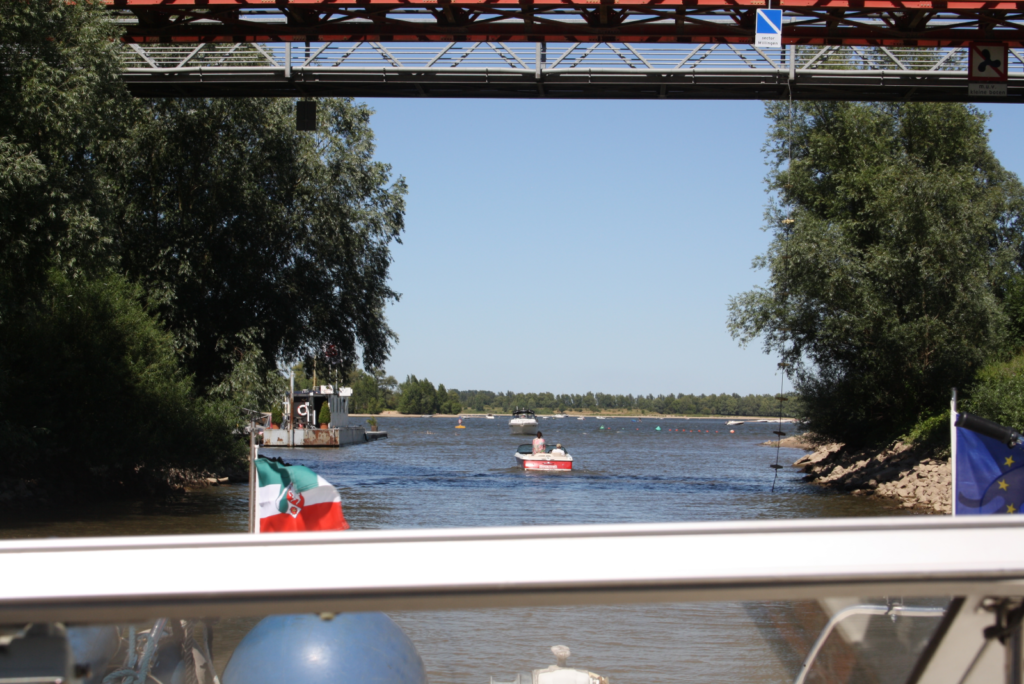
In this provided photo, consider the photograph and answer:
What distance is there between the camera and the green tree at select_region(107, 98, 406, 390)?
79.5 feet

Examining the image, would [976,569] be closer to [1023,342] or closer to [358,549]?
[358,549]

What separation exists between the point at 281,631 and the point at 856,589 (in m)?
1.32

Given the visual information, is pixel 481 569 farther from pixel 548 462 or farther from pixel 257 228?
pixel 548 462

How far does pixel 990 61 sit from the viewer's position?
18.3m

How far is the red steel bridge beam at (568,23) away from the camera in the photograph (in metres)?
17.1

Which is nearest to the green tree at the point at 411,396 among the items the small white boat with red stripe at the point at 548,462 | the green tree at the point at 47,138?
the small white boat with red stripe at the point at 548,462

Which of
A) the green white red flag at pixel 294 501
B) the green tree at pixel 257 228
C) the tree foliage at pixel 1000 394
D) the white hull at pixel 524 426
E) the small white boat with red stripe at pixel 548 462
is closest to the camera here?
the green white red flag at pixel 294 501

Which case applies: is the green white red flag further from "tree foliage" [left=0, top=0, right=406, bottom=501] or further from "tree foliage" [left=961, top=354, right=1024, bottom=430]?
"tree foliage" [left=961, top=354, right=1024, bottom=430]

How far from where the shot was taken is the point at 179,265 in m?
24.4

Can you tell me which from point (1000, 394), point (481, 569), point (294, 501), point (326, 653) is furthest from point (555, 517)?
point (481, 569)

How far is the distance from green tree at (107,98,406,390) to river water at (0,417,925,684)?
16.5ft

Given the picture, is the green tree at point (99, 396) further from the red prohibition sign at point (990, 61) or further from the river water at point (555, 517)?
the red prohibition sign at point (990, 61)

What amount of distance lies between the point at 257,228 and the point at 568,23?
1153 centimetres

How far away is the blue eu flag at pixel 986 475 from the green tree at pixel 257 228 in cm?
2178
